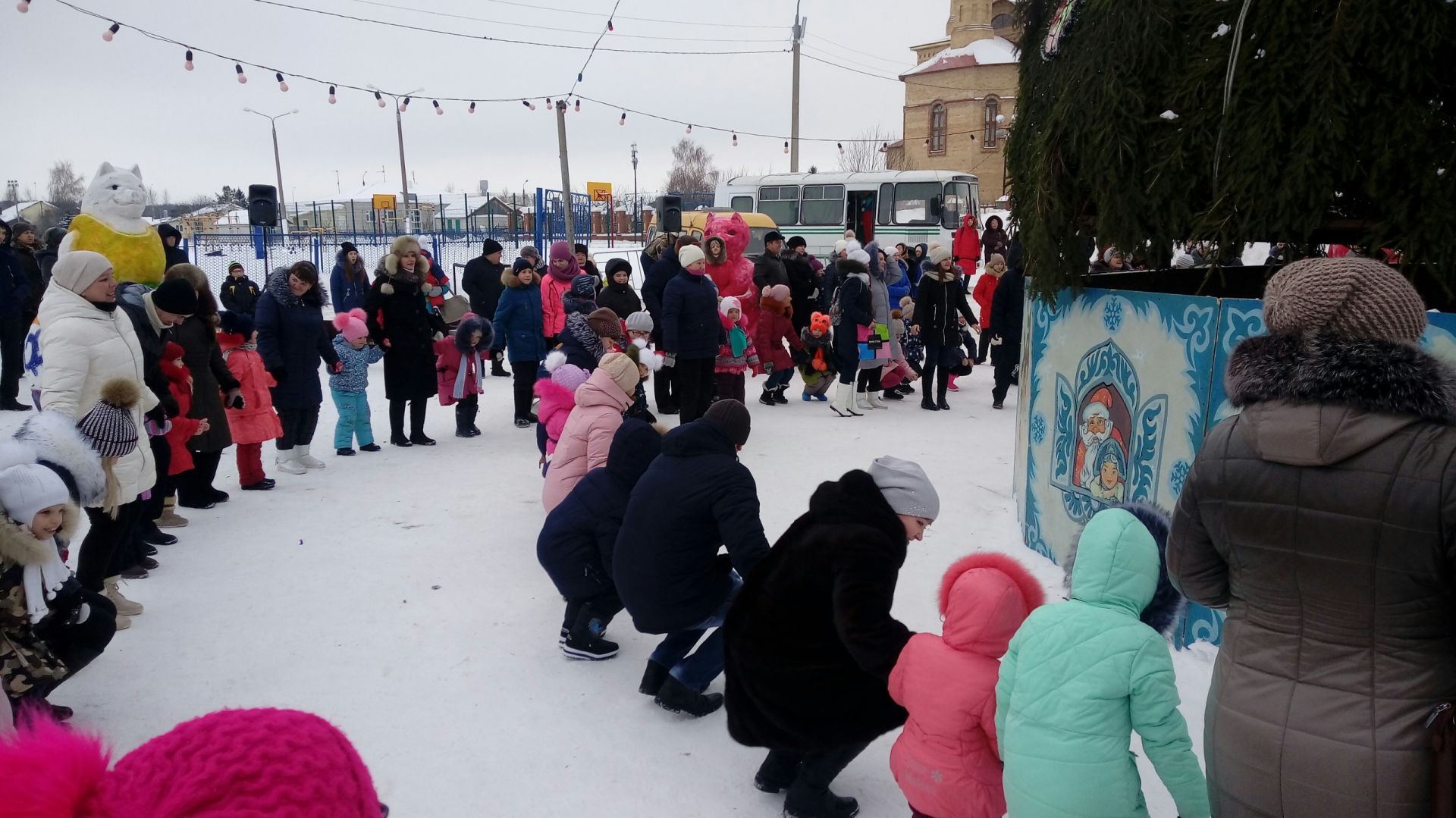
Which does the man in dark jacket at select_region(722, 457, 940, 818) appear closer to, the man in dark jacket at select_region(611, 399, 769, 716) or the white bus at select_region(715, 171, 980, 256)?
the man in dark jacket at select_region(611, 399, 769, 716)

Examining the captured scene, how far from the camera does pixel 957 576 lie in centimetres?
251

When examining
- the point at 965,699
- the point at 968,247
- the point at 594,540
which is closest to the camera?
the point at 965,699

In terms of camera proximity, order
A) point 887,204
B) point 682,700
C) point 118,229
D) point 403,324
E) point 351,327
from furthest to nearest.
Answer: point 887,204
point 403,324
point 351,327
point 118,229
point 682,700

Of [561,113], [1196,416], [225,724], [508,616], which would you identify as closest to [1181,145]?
[1196,416]

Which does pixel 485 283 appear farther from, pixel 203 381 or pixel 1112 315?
pixel 1112 315

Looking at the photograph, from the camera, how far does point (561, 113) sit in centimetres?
2052

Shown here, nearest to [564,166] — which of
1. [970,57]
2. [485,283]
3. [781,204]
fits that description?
[781,204]

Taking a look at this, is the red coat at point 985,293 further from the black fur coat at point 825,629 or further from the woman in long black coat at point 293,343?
the black fur coat at point 825,629

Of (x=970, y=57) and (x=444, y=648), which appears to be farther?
(x=970, y=57)

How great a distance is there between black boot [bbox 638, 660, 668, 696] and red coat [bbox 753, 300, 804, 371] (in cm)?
591

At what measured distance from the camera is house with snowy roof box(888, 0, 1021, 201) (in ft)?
127

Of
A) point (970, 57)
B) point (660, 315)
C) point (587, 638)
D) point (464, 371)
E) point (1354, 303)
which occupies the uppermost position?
point (970, 57)

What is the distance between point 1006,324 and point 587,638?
6.44 metres

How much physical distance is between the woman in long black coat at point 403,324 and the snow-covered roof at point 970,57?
3482 centimetres
